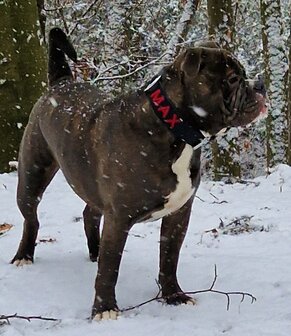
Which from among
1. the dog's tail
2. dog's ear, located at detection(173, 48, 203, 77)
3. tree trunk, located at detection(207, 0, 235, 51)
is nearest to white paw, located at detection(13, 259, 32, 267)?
the dog's tail

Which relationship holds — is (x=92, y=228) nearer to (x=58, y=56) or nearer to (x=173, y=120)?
(x=58, y=56)

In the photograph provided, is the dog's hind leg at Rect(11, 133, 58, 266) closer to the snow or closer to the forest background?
the snow

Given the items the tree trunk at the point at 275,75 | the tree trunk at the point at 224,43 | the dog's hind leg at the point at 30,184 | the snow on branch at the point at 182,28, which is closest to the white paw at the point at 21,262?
the dog's hind leg at the point at 30,184

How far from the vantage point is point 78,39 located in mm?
16234

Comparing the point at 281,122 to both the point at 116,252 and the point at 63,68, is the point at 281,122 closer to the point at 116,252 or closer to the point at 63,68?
the point at 63,68

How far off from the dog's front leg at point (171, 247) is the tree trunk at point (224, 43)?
24.5ft

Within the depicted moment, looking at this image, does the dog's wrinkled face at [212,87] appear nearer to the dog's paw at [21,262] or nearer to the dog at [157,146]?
the dog at [157,146]

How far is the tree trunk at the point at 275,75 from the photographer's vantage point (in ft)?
42.4

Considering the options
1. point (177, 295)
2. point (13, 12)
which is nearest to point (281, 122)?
point (13, 12)

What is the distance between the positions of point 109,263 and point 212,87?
1129mm

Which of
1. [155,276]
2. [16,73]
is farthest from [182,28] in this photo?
[155,276]

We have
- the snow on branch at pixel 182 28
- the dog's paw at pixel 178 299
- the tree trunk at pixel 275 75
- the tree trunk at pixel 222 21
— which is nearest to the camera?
the dog's paw at pixel 178 299

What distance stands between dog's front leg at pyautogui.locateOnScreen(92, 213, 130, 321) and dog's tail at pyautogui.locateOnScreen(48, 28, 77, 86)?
157 cm

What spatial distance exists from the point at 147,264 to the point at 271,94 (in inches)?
370
